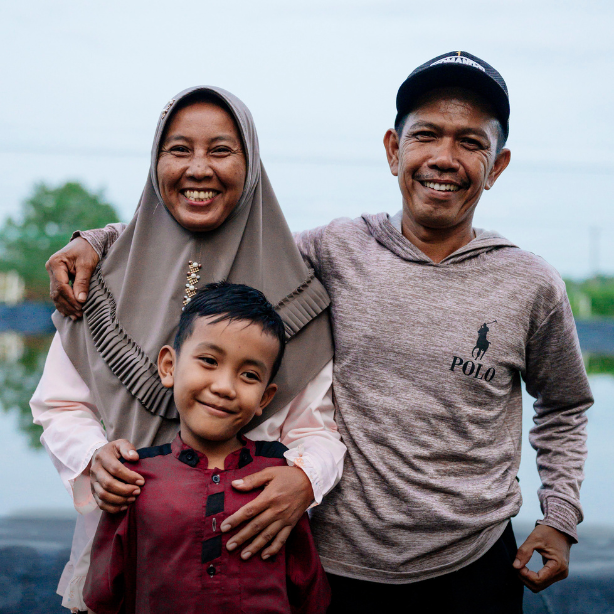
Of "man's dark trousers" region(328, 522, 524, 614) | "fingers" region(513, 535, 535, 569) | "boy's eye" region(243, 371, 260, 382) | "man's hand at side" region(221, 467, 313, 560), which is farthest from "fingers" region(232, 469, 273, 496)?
"fingers" region(513, 535, 535, 569)

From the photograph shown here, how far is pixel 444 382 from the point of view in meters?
1.70

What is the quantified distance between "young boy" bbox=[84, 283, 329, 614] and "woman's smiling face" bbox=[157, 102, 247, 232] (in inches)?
9.2

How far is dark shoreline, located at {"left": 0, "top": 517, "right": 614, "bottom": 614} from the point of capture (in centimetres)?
283

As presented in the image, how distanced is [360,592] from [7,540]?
89.6 inches

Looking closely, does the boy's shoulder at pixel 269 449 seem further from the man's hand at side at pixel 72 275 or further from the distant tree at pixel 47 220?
the distant tree at pixel 47 220

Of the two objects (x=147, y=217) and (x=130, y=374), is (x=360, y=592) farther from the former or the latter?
(x=147, y=217)

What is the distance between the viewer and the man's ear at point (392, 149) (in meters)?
1.91

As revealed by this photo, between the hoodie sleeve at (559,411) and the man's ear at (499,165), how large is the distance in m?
0.39

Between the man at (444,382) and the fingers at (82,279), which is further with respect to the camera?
the fingers at (82,279)

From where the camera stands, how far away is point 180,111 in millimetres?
1699

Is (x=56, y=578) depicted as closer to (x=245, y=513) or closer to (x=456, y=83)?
(x=245, y=513)

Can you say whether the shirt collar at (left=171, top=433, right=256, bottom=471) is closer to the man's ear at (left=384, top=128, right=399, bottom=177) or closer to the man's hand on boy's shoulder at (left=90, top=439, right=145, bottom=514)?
the man's hand on boy's shoulder at (left=90, top=439, right=145, bottom=514)

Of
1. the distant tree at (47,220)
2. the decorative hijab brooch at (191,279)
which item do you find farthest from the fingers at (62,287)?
the distant tree at (47,220)

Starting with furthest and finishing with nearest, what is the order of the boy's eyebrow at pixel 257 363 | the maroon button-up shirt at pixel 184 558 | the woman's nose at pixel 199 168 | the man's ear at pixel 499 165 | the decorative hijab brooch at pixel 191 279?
the man's ear at pixel 499 165 < the decorative hijab brooch at pixel 191 279 < the woman's nose at pixel 199 168 < the boy's eyebrow at pixel 257 363 < the maroon button-up shirt at pixel 184 558
